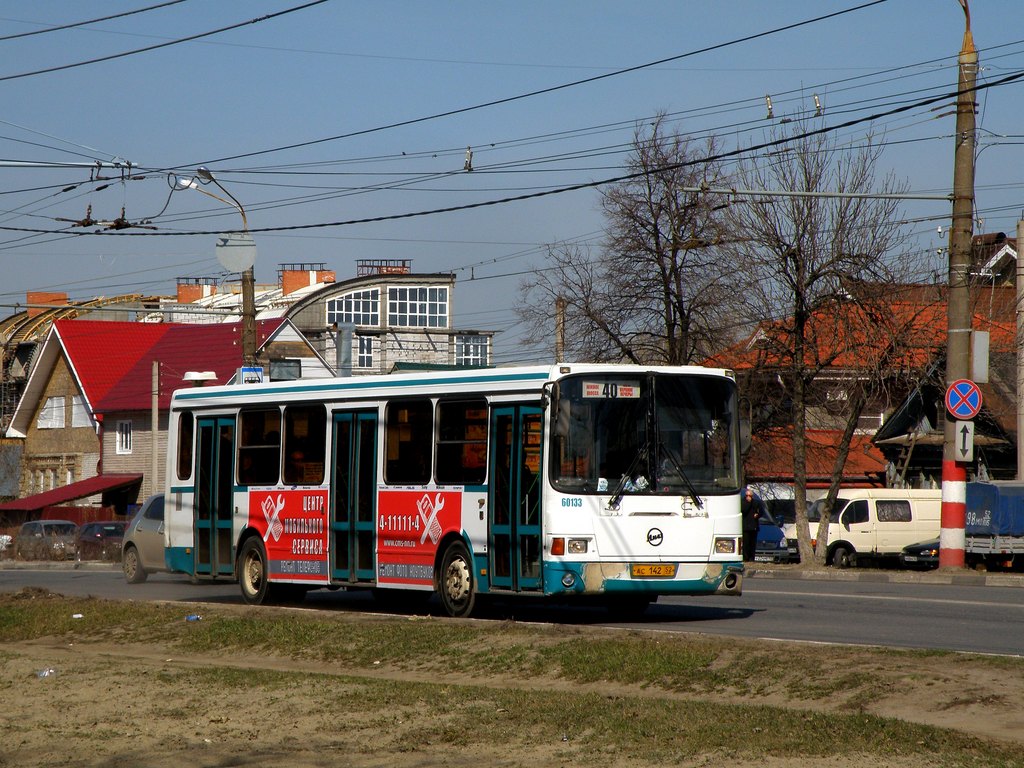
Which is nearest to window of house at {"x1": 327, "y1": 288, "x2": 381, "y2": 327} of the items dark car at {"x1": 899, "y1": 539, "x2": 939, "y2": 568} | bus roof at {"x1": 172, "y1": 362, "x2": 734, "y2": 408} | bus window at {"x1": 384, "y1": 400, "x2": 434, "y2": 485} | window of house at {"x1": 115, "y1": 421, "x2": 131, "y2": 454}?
window of house at {"x1": 115, "y1": 421, "x2": 131, "y2": 454}

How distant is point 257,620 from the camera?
16547mm

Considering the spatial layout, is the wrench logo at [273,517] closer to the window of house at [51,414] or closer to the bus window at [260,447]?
the bus window at [260,447]

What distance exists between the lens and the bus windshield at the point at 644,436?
51.9 feet

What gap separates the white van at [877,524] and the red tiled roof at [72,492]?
3180cm

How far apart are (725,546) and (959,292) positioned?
411 inches

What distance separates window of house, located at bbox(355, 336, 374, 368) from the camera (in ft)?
299

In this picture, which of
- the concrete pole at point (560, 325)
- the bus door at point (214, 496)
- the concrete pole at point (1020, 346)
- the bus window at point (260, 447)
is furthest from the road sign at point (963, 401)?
the concrete pole at point (560, 325)

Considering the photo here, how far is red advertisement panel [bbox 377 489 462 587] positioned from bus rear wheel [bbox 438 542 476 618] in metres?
0.19

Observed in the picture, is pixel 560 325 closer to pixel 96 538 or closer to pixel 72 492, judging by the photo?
pixel 96 538

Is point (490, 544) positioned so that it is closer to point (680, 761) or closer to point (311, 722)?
point (311, 722)

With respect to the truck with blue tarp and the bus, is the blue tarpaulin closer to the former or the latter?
the truck with blue tarp

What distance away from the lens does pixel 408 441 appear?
17688 millimetres

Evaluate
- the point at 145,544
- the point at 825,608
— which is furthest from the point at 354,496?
the point at 145,544

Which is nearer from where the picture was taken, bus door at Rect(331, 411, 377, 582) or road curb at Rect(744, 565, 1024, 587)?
bus door at Rect(331, 411, 377, 582)
